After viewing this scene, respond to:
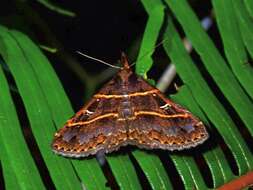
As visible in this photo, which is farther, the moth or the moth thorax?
the moth thorax

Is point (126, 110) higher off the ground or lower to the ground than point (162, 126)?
higher

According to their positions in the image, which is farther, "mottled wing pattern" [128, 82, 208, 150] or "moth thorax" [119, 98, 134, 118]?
"moth thorax" [119, 98, 134, 118]

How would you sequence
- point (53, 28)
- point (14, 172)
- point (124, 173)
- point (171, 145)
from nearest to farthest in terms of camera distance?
point (14, 172)
point (124, 173)
point (171, 145)
point (53, 28)

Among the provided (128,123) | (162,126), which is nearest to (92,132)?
(128,123)

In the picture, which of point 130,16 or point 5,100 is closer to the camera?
point 5,100

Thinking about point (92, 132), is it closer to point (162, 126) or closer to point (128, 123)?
point (128, 123)

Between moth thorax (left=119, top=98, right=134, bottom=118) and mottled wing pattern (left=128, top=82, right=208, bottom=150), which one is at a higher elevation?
moth thorax (left=119, top=98, right=134, bottom=118)

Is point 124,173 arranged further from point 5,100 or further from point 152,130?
point 5,100

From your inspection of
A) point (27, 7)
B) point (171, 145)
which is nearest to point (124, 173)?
point (171, 145)
